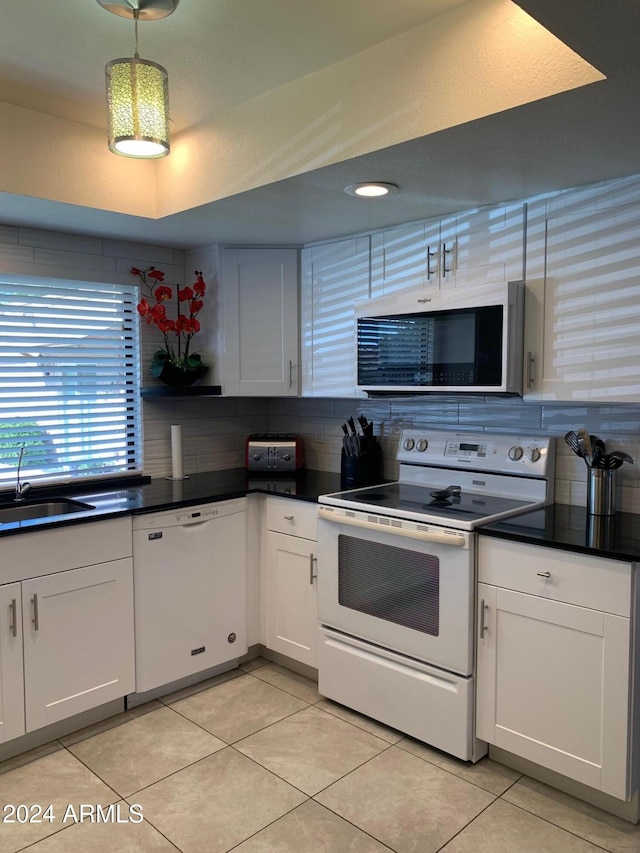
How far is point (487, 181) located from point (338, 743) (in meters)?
2.14

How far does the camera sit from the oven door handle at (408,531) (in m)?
2.35

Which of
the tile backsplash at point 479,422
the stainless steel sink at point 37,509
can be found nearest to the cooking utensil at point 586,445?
the tile backsplash at point 479,422

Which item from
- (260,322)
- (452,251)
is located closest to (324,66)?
(452,251)

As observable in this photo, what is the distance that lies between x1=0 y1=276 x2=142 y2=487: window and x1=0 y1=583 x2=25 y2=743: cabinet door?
0.77 meters

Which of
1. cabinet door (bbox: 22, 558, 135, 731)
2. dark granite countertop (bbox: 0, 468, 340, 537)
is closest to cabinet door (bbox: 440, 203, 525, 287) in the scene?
dark granite countertop (bbox: 0, 468, 340, 537)

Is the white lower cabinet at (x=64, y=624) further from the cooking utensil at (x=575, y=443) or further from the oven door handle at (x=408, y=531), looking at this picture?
the cooking utensil at (x=575, y=443)

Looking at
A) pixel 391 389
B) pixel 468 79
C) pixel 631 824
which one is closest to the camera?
pixel 468 79

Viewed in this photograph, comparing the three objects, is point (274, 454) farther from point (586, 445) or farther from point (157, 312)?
point (586, 445)

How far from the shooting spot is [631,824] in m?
2.09

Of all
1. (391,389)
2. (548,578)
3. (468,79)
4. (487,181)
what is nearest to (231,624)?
(391,389)

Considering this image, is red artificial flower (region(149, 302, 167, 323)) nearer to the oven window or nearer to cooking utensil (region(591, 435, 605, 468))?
the oven window

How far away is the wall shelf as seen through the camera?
3344mm

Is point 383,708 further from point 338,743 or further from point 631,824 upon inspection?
point 631,824

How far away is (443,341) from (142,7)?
5.06ft
